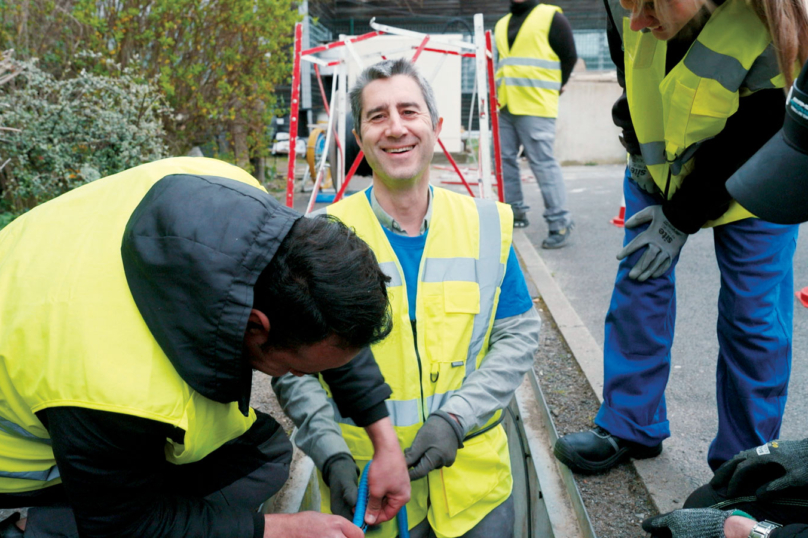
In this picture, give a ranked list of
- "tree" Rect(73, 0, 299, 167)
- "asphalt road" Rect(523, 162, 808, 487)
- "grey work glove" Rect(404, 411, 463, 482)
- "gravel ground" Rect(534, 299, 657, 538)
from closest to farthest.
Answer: "grey work glove" Rect(404, 411, 463, 482)
"gravel ground" Rect(534, 299, 657, 538)
"asphalt road" Rect(523, 162, 808, 487)
"tree" Rect(73, 0, 299, 167)

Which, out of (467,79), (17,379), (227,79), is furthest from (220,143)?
(467,79)

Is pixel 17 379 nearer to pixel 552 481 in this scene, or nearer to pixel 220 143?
pixel 552 481

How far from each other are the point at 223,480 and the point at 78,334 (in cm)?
78

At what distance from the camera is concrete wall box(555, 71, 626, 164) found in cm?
1260

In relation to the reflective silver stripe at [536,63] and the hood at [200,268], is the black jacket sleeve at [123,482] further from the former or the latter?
the reflective silver stripe at [536,63]

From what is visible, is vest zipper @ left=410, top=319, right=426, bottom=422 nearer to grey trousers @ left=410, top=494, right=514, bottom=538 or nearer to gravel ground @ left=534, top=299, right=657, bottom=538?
grey trousers @ left=410, top=494, right=514, bottom=538

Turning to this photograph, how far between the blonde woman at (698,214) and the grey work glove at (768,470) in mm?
555

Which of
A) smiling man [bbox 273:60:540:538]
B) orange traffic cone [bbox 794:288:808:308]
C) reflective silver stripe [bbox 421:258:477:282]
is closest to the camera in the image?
smiling man [bbox 273:60:540:538]

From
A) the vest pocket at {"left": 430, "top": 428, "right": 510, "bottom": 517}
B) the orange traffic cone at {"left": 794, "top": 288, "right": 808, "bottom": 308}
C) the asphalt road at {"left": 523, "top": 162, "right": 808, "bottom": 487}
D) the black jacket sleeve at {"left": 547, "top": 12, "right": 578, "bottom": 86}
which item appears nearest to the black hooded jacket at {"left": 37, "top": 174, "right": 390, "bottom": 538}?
the vest pocket at {"left": 430, "top": 428, "right": 510, "bottom": 517}

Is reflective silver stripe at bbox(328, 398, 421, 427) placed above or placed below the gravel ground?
above

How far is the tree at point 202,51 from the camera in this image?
5266mm

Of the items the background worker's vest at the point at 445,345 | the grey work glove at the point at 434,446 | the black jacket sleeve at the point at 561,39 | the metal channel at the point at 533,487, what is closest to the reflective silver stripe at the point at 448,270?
the background worker's vest at the point at 445,345

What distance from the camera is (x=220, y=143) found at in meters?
7.92

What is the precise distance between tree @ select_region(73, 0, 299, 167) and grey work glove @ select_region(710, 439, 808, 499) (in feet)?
15.7
